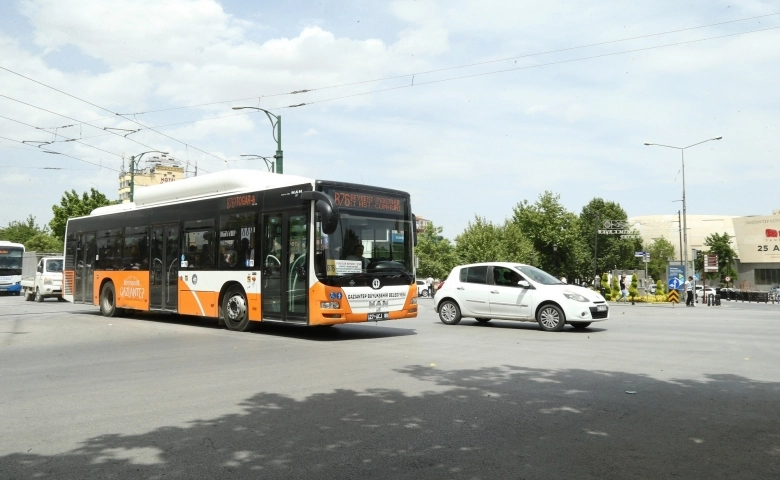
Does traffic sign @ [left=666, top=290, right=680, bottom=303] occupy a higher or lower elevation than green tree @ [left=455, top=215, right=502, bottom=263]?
lower

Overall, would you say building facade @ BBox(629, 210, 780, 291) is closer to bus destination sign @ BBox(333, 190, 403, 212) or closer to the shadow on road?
bus destination sign @ BBox(333, 190, 403, 212)

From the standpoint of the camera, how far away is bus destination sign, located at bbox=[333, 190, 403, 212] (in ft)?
43.8

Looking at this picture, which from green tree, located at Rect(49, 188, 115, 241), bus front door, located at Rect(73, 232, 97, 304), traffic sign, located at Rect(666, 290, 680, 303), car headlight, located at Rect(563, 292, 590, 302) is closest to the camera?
car headlight, located at Rect(563, 292, 590, 302)

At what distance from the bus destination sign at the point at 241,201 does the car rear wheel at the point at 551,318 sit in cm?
700

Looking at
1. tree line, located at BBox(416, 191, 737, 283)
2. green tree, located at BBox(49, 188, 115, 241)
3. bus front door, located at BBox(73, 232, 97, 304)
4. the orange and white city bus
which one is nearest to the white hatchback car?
the orange and white city bus

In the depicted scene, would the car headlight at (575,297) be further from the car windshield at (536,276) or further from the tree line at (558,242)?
the tree line at (558,242)

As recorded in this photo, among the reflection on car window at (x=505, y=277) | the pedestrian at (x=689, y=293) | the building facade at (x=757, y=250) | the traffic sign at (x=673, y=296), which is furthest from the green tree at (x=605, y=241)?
the reflection on car window at (x=505, y=277)

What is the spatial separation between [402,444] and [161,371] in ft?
16.8

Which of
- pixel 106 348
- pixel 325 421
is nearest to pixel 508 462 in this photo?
pixel 325 421

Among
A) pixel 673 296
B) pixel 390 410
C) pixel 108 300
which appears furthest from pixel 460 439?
pixel 673 296

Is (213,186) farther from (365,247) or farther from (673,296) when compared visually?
(673,296)

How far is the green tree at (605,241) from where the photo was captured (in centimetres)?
8181

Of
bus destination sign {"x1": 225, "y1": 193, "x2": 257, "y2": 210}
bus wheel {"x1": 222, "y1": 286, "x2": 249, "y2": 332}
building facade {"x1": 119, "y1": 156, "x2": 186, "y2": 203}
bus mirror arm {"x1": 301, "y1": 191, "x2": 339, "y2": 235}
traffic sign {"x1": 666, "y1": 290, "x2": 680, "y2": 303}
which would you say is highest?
building facade {"x1": 119, "y1": 156, "x2": 186, "y2": 203}

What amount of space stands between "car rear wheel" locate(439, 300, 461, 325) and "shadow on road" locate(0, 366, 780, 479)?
9.71 meters
